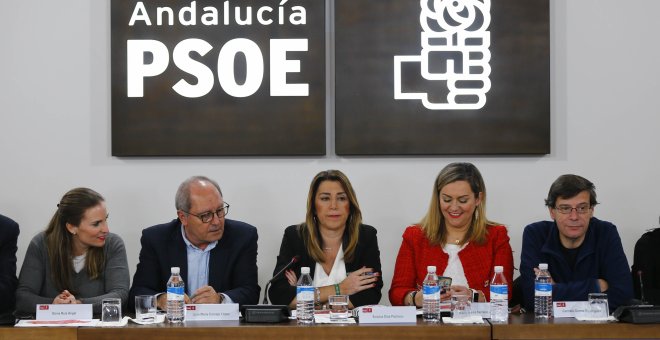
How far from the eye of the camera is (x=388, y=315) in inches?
110

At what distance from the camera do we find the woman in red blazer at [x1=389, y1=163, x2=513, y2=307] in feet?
11.1

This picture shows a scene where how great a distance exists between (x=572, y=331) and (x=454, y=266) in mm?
803

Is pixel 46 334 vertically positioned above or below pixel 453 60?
below

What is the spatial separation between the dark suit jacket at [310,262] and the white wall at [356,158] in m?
0.60

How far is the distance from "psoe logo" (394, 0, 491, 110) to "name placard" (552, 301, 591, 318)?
4.68 ft

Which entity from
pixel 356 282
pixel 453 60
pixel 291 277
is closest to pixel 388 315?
pixel 356 282

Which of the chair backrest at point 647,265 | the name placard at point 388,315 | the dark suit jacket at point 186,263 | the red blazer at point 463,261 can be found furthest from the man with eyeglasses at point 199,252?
A: the chair backrest at point 647,265

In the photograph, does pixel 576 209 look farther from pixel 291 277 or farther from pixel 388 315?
pixel 291 277

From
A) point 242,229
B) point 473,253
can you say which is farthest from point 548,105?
point 242,229

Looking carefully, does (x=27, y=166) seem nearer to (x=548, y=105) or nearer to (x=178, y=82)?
(x=178, y=82)

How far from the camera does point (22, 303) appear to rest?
10.8 ft

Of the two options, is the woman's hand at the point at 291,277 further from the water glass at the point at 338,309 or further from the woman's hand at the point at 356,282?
the water glass at the point at 338,309

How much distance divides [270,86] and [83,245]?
48.0 inches

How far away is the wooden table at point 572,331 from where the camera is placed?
8.73 feet
